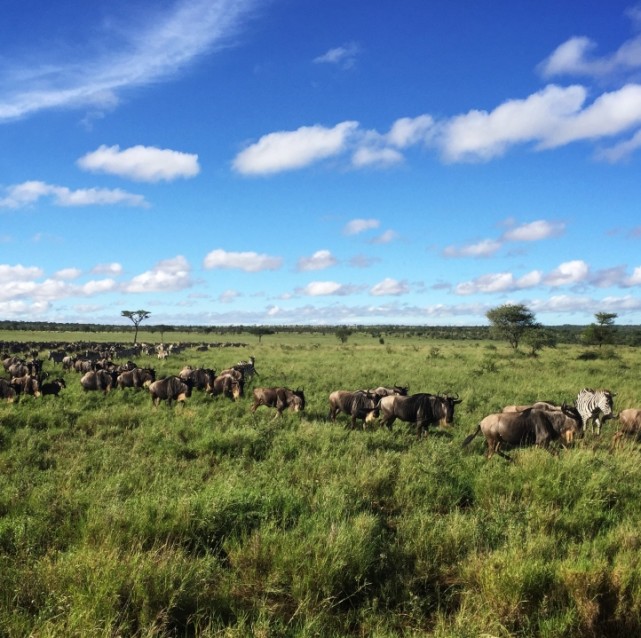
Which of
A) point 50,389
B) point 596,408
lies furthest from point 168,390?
point 596,408

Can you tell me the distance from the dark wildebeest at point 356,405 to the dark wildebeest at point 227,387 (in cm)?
438

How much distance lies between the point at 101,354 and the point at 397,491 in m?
37.7

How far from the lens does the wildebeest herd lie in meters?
9.53

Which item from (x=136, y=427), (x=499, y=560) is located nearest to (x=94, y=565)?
(x=499, y=560)

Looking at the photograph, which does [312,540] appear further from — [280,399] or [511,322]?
[511,322]

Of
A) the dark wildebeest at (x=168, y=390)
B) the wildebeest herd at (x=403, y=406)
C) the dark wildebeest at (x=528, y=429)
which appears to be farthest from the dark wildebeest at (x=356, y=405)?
the dark wildebeest at (x=168, y=390)

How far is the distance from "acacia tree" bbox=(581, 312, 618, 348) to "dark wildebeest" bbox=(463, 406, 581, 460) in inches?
2276

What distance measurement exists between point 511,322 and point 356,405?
48.8m

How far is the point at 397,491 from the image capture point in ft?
22.7

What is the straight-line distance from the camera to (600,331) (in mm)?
59406

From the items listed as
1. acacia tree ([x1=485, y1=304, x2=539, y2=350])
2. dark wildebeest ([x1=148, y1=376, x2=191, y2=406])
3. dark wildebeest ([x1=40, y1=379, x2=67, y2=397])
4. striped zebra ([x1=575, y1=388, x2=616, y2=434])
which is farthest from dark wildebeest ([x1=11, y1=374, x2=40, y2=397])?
acacia tree ([x1=485, y1=304, x2=539, y2=350])

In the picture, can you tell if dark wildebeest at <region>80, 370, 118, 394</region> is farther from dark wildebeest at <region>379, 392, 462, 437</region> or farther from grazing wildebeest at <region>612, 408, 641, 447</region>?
grazing wildebeest at <region>612, 408, 641, 447</region>

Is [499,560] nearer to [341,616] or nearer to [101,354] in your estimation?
[341,616]

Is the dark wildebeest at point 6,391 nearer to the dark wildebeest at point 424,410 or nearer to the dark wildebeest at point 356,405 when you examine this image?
the dark wildebeest at point 356,405
